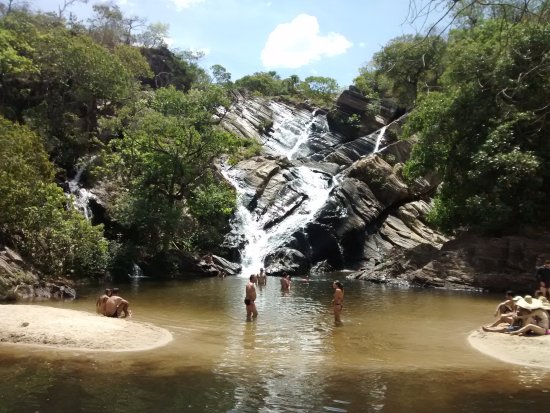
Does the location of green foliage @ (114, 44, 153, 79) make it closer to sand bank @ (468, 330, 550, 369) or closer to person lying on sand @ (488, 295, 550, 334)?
person lying on sand @ (488, 295, 550, 334)

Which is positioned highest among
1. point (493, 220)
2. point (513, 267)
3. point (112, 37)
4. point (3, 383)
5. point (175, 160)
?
point (112, 37)

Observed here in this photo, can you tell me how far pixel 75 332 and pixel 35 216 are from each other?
11.0 metres

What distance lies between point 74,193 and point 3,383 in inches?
962

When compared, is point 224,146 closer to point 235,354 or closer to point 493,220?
point 493,220

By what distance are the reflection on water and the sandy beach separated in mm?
572

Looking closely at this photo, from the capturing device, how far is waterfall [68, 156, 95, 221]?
101 feet

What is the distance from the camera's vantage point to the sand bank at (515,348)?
11234 mm

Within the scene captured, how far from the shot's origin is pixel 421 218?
4000 cm

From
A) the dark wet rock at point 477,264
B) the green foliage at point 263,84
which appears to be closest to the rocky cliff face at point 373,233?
the dark wet rock at point 477,264

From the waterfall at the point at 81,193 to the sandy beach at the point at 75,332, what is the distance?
1661 centimetres

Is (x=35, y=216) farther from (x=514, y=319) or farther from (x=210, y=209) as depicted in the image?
(x=514, y=319)

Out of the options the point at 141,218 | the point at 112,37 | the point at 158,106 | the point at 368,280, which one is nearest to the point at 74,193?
the point at 141,218

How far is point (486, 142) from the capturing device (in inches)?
1048

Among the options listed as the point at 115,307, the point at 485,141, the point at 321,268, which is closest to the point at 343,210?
the point at 321,268
